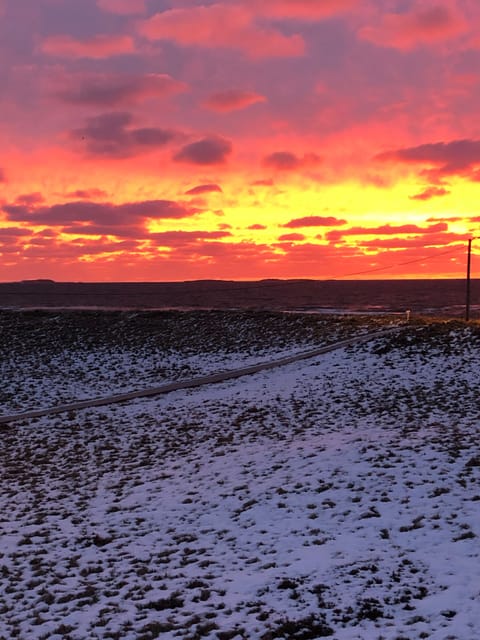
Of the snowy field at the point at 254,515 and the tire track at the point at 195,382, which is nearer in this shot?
the snowy field at the point at 254,515

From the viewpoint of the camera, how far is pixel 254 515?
11.9 m

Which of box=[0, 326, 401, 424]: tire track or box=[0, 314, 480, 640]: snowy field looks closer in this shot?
box=[0, 314, 480, 640]: snowy field

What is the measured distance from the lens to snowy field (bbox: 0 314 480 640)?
8.02 metres

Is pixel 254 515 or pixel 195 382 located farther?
pixel 195 382

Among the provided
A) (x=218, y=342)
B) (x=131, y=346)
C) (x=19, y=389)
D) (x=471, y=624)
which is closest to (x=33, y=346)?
(x=131, y=346)

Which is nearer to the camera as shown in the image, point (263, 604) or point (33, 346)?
point (263, 604)

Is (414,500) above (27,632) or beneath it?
above

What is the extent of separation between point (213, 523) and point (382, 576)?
4.23 meters

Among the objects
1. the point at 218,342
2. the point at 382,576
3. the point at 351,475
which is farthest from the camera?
the point at 218,342

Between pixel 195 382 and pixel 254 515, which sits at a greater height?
pixel 195 382

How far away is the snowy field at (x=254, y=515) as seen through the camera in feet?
26.3

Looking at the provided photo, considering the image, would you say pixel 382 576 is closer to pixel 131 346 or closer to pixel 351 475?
pixel 351 475

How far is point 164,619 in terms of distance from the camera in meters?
8.04

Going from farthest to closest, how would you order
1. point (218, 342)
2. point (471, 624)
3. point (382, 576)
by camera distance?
1. point (218, 342)
2. point (382, 576)
3. point (471, 624)
